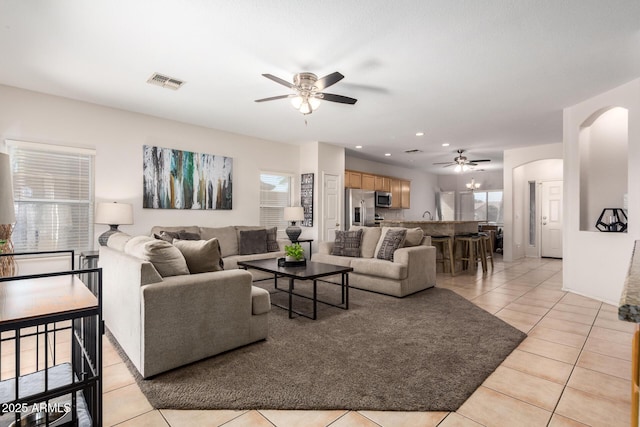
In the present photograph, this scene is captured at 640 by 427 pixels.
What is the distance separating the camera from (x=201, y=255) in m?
2.55

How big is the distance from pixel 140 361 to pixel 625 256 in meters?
5.12

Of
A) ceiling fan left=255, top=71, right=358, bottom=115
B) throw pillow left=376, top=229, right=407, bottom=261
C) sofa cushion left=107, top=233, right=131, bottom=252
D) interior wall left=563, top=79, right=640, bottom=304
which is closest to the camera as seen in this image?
sofa cushion left=107, top=233, right=131, bottom=252

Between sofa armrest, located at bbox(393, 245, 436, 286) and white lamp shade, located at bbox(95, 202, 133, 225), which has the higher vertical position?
white lamp shade, located at bbox(95, 202, 133, 225)

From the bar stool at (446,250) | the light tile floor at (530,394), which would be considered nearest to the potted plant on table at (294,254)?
the light tile floor at (530,394)

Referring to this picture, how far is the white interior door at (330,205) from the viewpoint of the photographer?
6.62 meters

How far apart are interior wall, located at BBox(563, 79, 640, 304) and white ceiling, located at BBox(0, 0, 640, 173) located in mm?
205

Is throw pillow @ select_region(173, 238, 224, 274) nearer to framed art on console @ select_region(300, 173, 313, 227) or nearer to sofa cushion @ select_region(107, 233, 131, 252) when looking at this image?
sofa cushion @ select_region(107, 233, 131, 252)

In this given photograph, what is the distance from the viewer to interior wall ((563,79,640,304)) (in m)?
3.59

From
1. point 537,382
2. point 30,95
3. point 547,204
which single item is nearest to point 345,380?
point 537,382

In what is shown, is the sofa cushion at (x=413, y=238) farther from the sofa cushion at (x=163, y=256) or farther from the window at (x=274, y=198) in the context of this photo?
the sofa cushion at (x=163, y=256)

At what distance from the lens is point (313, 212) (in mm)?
6500

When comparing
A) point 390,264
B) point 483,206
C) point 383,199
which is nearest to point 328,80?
point 390,264

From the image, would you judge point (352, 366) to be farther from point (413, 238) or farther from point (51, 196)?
point (51, 196)

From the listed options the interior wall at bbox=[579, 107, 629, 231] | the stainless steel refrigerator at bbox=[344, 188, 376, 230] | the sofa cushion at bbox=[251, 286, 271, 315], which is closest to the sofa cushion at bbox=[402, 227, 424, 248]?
the interior wall at bbox=[579, 107, 629, 231]
